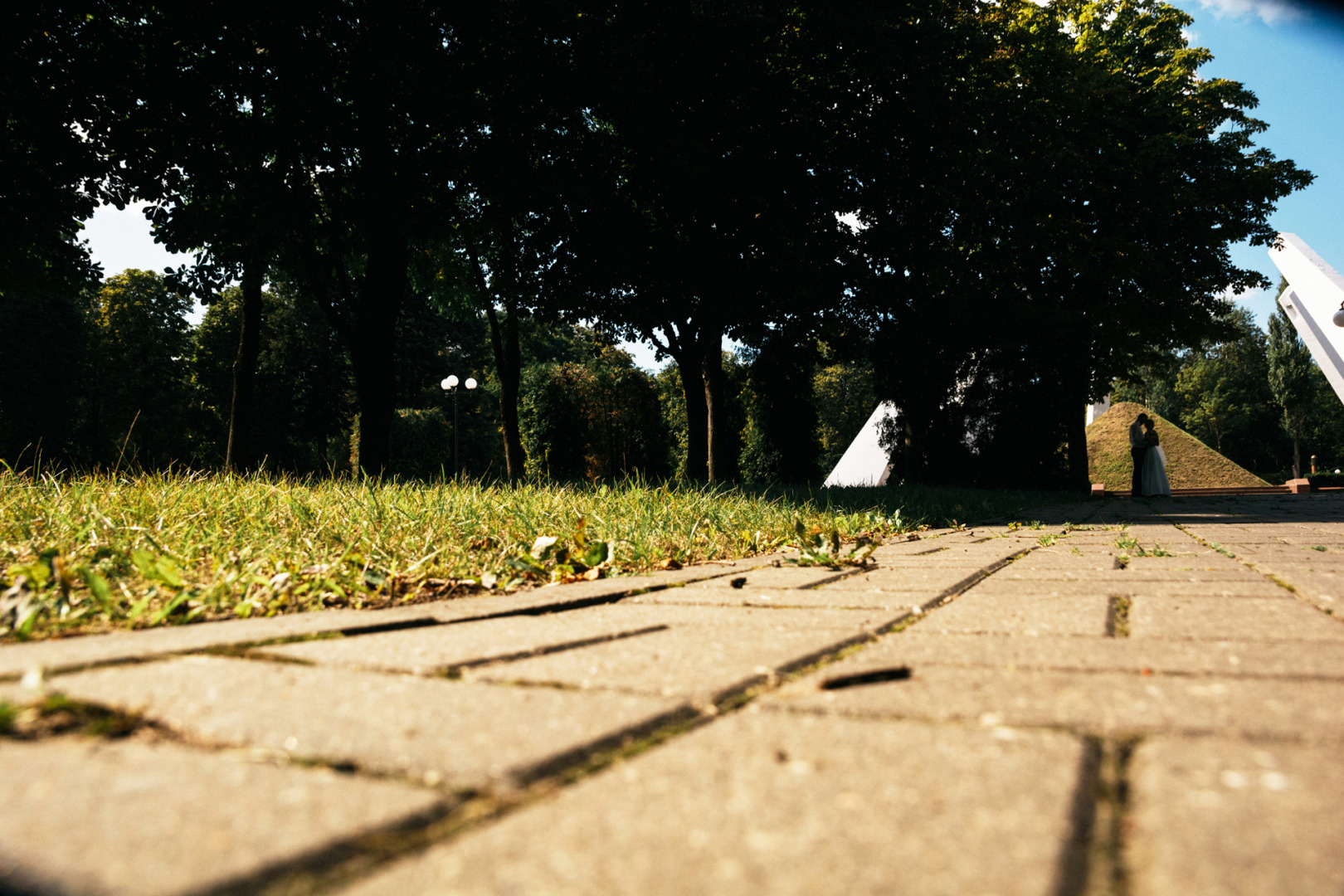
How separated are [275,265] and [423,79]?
197 inches

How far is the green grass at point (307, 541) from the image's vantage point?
227cm

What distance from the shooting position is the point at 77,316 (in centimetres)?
3014

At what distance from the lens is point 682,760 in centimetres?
97

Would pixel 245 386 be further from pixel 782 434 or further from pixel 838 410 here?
pixel 838 410

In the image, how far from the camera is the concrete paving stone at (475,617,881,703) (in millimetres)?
1353

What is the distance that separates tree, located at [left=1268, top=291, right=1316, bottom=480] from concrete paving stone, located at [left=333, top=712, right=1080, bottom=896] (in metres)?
62.5

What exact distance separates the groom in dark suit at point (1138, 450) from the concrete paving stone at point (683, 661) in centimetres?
1901

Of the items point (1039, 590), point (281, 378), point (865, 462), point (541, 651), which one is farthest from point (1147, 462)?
point (281, 378)

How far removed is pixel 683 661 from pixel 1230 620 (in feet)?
4.81

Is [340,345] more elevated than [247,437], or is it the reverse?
[340,345]

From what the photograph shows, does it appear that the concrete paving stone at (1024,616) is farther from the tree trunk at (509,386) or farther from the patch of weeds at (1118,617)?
the tree trunk at (509,386)

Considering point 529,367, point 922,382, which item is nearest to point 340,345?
point 529,367

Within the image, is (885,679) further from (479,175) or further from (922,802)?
(479,175)

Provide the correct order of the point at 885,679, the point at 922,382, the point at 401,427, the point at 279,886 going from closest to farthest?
the point at 279,886 < the point at 885,679 < the point at 922,382 < the point at 401,427
